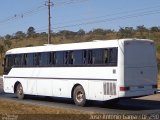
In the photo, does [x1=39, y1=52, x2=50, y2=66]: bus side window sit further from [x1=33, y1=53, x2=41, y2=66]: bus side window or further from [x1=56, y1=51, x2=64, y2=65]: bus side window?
[x1=56, y1=51, x2=64, y2=65]: bus side window

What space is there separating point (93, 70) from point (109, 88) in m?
1.44

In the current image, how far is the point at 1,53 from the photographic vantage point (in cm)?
8331

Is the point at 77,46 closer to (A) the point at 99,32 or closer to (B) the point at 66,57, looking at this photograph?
(B) the point at 66,57

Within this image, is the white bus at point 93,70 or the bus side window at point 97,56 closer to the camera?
the white bus at point 93,70

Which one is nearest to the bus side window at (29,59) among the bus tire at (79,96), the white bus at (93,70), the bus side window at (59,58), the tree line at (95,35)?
the white bus at (93,70)

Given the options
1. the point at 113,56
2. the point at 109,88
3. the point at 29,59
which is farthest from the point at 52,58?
the point at 109,88

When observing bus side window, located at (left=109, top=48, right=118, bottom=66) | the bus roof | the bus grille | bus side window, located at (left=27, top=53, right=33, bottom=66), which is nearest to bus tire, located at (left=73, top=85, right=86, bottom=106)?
the bus grille

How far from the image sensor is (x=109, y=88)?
1956 centimetres

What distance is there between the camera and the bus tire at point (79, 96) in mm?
21266

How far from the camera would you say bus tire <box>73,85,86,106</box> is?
21.3 metres

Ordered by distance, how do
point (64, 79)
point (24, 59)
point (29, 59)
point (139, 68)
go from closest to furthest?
point (139, 68) → point (64, 79) → point (29, 59) → point (24, 59)

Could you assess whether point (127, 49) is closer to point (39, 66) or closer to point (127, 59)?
point (127, 59)

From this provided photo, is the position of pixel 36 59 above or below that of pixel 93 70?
above

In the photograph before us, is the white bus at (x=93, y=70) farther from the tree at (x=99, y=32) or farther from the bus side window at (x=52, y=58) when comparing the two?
the tree at (x=99, y=32)
